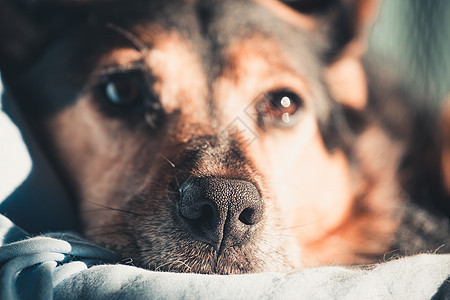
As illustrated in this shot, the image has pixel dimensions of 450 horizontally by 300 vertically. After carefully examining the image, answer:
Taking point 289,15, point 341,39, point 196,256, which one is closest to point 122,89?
point 196,256

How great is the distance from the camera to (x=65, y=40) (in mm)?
1707

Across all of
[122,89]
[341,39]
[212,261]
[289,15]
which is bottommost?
[212,261]

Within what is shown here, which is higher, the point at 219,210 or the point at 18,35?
the point at 18,35

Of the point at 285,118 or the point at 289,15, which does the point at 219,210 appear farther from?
the point at 289,15

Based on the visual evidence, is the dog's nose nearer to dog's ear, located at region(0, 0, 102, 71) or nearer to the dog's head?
the dog's head

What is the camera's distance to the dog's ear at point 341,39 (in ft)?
6.58

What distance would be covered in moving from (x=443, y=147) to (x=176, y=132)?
162 centimetres

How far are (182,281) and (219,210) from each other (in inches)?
8.9

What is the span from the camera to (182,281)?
33.7 inches

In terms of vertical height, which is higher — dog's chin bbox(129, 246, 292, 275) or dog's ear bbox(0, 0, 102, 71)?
dog's ear bbox(0, 0, 102, 71)

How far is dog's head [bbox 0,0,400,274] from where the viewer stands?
1.27 metres

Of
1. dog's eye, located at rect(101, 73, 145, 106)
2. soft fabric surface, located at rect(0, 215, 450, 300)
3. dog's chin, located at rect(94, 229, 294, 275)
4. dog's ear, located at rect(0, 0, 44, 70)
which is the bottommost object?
dog's chin, located at rect(94, 229, 294, 275)

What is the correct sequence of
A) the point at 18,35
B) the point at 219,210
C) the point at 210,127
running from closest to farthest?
the point at 219,210, the point at 210,127, the point at 18,35

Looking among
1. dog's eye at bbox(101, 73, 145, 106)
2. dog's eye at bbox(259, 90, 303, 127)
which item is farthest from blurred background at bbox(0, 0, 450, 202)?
dog's eye at bbox(101, 73, 145, 106)
